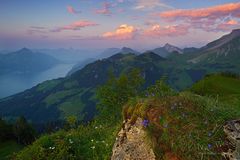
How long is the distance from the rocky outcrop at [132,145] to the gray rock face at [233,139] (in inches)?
82.0

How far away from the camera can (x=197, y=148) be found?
6.70 m

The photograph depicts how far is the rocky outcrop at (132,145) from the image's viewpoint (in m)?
8.24

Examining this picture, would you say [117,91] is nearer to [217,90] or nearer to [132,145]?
[217,90]

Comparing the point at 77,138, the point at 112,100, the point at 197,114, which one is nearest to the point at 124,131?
the point at 197,114

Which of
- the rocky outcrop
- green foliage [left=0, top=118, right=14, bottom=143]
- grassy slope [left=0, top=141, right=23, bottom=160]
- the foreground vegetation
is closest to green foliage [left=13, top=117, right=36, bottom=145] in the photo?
green foliage [left=0, top=118, right=14, bottom=143]

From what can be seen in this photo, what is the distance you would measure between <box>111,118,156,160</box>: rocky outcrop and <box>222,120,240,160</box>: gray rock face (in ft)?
6.83

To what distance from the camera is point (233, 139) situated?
685 cm

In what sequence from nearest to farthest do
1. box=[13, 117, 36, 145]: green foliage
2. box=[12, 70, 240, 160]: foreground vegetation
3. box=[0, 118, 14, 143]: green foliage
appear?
1. box=[12, 70, 240, 160]: foreground vegetation
2. box=[0, 118, 14, 143]: green foliage
3. box=[13, 117, 36, 145]: green foliage

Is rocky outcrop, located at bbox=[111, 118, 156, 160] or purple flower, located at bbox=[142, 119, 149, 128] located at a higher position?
purple flower, located at bbox=[142, 119, 149, 128]

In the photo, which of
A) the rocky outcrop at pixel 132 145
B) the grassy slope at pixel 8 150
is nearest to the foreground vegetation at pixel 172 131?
the rocky outcrop at pixel 132 145

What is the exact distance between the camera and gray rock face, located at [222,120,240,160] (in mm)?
6566

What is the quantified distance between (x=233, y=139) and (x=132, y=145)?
10.5 feet

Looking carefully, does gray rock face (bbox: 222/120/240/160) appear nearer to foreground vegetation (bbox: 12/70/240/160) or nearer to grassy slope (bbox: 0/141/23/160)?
foreground vegetation (bbox: 12/70/240/160)

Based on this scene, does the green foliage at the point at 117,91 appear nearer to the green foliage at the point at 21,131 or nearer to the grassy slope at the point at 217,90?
the grassy slope at the point at 217,90
